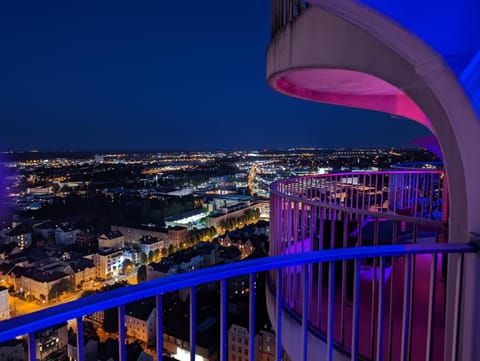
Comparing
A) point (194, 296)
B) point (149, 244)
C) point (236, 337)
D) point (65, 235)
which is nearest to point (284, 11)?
point (194, 296)

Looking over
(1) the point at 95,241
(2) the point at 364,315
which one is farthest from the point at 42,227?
(2) the point at 364,315

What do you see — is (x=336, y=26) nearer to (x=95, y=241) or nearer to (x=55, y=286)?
(x=55, y=286)

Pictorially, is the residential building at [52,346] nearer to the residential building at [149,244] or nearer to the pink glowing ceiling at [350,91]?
the pink glowing ceiling at [350,91]

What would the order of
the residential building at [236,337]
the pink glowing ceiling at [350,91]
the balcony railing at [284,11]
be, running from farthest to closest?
the residential building at [236,337], the pink glowing ceiling at [350,91], the balcony railing at [284,11]

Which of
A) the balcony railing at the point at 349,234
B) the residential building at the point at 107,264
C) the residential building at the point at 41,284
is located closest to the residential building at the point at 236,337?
the balcony railing at the point at 349,234

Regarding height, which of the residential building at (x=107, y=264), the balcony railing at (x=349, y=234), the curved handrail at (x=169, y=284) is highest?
the curved handrail at (x=169, y=284)

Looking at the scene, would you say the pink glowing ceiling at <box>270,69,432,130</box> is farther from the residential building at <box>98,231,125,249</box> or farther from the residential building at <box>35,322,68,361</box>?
the residential building at <box>98,231,125,249</box>

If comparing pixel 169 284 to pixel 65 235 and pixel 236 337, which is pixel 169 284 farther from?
pixel 65 235
